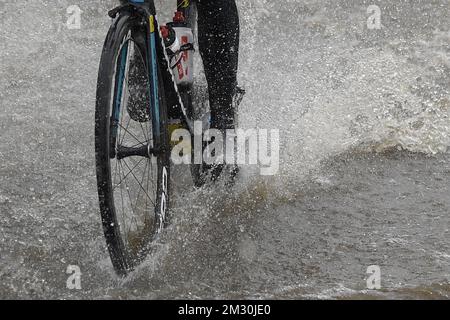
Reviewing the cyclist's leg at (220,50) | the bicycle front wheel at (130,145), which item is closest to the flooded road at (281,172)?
the bicycle front wheel at (130,145)

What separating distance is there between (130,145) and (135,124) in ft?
0.39

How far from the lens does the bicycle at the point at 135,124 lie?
2.73 m

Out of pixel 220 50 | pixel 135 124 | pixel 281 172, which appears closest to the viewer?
pixel 135 124

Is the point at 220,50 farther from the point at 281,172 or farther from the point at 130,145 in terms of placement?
the point at 281,172

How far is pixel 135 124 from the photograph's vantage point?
3.30 meters

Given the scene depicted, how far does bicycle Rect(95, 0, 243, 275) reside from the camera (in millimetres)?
2732

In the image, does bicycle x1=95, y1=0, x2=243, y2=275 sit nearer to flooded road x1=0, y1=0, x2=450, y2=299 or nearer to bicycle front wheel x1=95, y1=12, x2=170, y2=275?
bicycle front wheel x1=95, y1=12, x2=170, y2=275

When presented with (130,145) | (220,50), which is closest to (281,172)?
(220,50)

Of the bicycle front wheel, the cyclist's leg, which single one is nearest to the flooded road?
the bicycle front wheel

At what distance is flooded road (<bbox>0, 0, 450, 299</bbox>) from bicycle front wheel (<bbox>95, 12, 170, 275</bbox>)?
15cm

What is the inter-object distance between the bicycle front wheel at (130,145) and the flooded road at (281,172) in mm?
150

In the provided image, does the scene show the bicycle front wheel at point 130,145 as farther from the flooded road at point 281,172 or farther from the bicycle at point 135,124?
the flooded road at point 281,172
